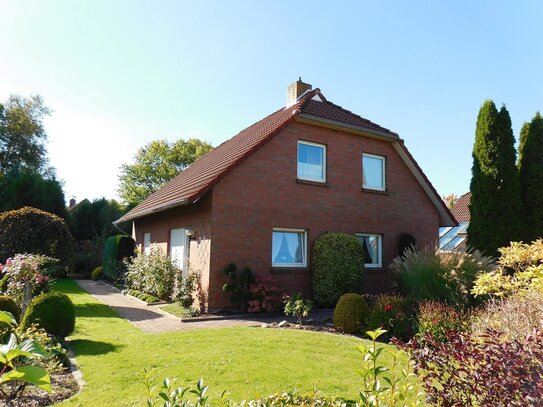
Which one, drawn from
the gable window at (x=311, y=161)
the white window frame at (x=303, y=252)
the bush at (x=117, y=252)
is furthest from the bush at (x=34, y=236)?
the gable window at (x=311, y=161)

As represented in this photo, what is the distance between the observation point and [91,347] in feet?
24.5

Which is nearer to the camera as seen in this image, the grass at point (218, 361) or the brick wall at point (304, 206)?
the grass at point (218, 361)

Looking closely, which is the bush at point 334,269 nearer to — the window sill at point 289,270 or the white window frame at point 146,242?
the window sill at point 289,270

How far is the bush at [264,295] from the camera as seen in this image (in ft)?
36.4

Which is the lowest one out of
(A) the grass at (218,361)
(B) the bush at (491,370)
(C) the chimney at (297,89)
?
(A) the grass at (218,361)

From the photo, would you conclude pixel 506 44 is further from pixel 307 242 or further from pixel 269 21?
pixel 307 242

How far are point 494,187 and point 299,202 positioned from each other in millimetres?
7066

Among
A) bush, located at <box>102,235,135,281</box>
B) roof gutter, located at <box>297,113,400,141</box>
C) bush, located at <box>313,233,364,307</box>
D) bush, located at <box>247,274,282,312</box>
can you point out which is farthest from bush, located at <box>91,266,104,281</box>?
roof gutter, located at <box>297,113,400,141</box>

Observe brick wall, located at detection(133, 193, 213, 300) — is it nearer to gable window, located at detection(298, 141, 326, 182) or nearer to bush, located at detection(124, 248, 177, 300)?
bush, located at detection(124, 248, 177, 300)

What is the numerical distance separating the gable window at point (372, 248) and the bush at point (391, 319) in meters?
5.60

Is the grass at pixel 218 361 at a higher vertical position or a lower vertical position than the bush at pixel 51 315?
lower

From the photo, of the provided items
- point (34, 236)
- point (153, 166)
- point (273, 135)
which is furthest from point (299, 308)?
point (153, 166)

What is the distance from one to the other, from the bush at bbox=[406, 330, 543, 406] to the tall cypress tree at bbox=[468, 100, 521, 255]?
1216 centimetres

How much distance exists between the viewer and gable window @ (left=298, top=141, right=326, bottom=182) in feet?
44.5
